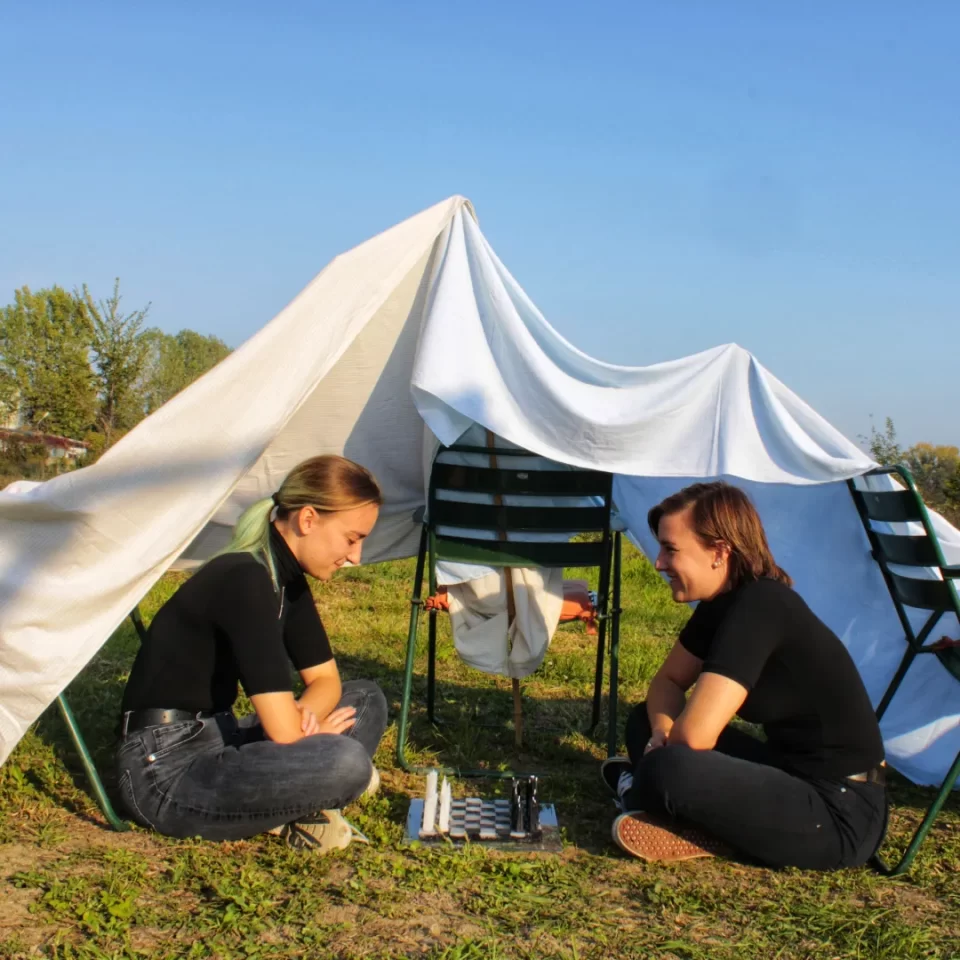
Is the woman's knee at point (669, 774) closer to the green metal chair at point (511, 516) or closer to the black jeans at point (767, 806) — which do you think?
the black jeans at point (767, 806)

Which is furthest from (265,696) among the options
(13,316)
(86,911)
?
(13,316)

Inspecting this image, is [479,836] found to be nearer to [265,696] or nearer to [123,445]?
[265,696]

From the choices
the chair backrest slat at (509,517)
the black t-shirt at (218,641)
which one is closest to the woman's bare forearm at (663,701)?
the chair backrest slat at (509,517)

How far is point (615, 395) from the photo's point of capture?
3076 millimetres

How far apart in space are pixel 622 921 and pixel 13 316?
32177 mm

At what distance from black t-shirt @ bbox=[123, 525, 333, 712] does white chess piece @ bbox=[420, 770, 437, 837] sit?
1.85ft

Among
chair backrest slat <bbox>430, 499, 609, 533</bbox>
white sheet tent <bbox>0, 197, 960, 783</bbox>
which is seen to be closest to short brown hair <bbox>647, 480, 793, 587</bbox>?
white sheet tent <bbox>0, 197, 960, 783</bbox>

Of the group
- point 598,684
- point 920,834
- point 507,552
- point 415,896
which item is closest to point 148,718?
point 415,896

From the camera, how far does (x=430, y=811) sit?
283 cm

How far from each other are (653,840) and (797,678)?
60 cm

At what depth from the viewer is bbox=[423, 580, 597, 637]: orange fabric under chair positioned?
3.47 metres

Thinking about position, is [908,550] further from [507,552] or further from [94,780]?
[94,780]

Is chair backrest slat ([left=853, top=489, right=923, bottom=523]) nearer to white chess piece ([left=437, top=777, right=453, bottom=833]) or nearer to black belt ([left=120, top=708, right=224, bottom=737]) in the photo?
white chess piece ([left=437, top=777, right=453, bottom=833])

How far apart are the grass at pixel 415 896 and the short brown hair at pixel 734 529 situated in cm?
82
